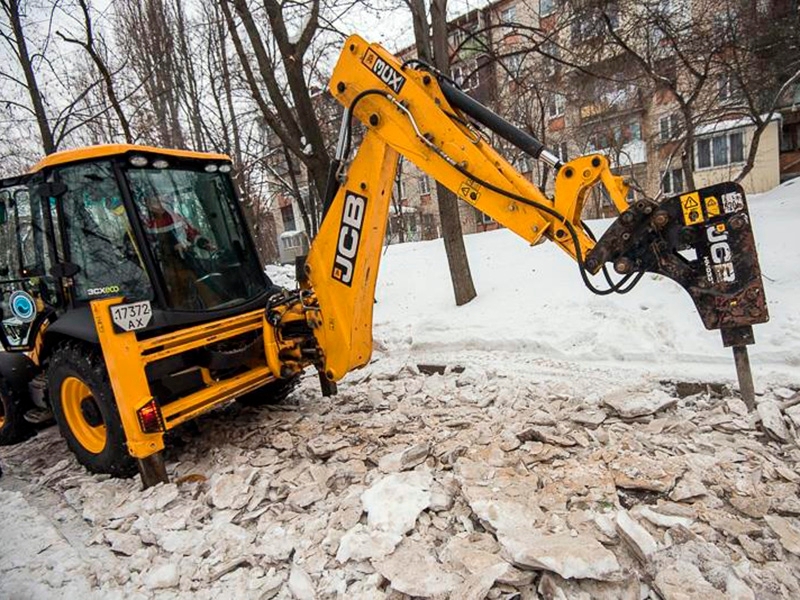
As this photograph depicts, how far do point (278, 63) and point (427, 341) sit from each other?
8781 millimetres

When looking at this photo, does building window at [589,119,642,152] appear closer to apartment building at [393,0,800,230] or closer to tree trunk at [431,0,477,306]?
apartment building at [393,0,800,230]

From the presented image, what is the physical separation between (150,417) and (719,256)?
372 cm

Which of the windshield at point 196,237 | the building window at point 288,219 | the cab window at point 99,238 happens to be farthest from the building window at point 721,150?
the building window at point 288,219

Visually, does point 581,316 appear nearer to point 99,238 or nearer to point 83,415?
point 99,238

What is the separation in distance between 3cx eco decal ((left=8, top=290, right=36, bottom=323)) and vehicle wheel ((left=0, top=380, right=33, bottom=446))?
0.72m

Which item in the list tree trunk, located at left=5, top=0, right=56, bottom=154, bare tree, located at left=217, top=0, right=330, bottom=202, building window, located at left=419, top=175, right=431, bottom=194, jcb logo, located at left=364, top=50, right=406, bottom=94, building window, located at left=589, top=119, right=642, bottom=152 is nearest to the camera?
jcb logo, located at left=364, top=50, right=406, bottom=94

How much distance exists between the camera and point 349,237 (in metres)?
3.65

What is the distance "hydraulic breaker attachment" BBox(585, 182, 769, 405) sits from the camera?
8.71ft

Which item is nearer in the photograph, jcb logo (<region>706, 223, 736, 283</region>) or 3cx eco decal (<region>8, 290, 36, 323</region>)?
jcb logo (<region>706, 223, 736, 283</region>)

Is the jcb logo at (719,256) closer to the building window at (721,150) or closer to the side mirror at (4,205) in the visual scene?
the side mirror at (4,205)

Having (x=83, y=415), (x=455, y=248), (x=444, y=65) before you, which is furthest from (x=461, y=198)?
(x=444, y=65)

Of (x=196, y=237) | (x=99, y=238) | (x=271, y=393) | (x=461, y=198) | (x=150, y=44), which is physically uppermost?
(x=150, y=44)

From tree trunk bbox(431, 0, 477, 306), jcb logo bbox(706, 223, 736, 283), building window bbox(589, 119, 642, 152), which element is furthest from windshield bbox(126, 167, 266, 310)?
building window bbox(589, 119, 642, 152)

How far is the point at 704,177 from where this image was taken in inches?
829
